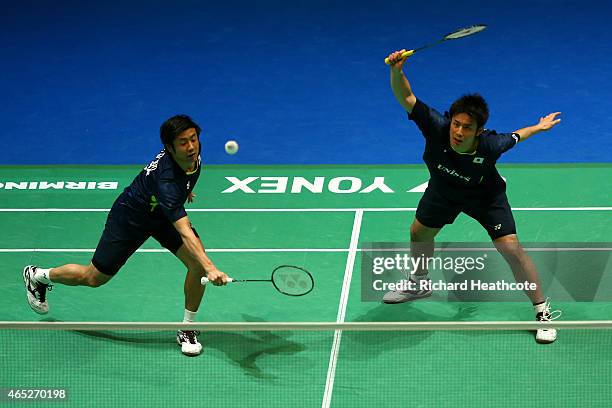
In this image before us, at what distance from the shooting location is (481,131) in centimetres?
689

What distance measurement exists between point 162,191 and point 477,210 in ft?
7.64

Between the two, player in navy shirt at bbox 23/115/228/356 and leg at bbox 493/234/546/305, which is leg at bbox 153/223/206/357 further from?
leg at bbox 493/234/546/305

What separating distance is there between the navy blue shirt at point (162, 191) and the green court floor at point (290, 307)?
102 cm

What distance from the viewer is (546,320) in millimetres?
7238

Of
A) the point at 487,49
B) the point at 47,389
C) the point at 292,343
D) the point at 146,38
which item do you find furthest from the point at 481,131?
the point at 146,38

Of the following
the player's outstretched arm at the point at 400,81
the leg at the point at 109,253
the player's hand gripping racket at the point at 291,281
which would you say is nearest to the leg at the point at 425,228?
the player's outstretched arm at the point at 400,81

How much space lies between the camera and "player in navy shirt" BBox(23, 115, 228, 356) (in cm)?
652

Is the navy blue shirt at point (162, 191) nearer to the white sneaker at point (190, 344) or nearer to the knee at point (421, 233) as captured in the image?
the white sneaker at point (190, 344)

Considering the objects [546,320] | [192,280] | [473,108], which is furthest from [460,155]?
[192,280]

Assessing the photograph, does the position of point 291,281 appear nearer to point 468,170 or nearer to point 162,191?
point 162,191

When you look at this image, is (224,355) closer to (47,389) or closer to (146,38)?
(47,389)

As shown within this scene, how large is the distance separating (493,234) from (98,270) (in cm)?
291

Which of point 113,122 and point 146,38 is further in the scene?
point 146,38

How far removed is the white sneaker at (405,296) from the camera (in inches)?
307
